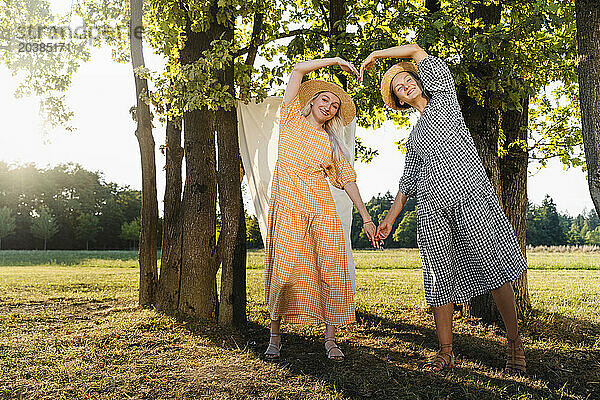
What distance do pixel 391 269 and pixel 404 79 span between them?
13.9 metres

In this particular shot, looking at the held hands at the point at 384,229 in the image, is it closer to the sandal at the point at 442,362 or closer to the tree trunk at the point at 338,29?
the sandal at the point at 442,362

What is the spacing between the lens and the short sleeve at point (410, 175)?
12.5ft

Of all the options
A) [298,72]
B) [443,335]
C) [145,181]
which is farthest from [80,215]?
[443,335]

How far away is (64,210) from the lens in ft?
144

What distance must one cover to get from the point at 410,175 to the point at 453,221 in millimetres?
488

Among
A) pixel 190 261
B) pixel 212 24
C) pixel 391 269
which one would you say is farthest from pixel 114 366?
pixel 391 269

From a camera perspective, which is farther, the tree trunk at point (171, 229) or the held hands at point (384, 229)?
the tree trunk at point (171, 229)

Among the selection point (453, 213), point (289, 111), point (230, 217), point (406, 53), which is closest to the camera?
point (453, 213)

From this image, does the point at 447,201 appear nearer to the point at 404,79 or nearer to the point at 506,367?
the point at 404,79

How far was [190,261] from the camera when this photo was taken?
5.78m

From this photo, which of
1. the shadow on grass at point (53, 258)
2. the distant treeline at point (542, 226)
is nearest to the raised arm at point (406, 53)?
the shadow on grass at point (53, 258)

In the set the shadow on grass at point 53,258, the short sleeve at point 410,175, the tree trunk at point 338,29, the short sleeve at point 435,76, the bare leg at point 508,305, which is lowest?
the shadow on grass at point 53,258

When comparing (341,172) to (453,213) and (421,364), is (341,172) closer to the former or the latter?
(453,213)

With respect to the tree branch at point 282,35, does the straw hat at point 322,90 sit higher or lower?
lower
